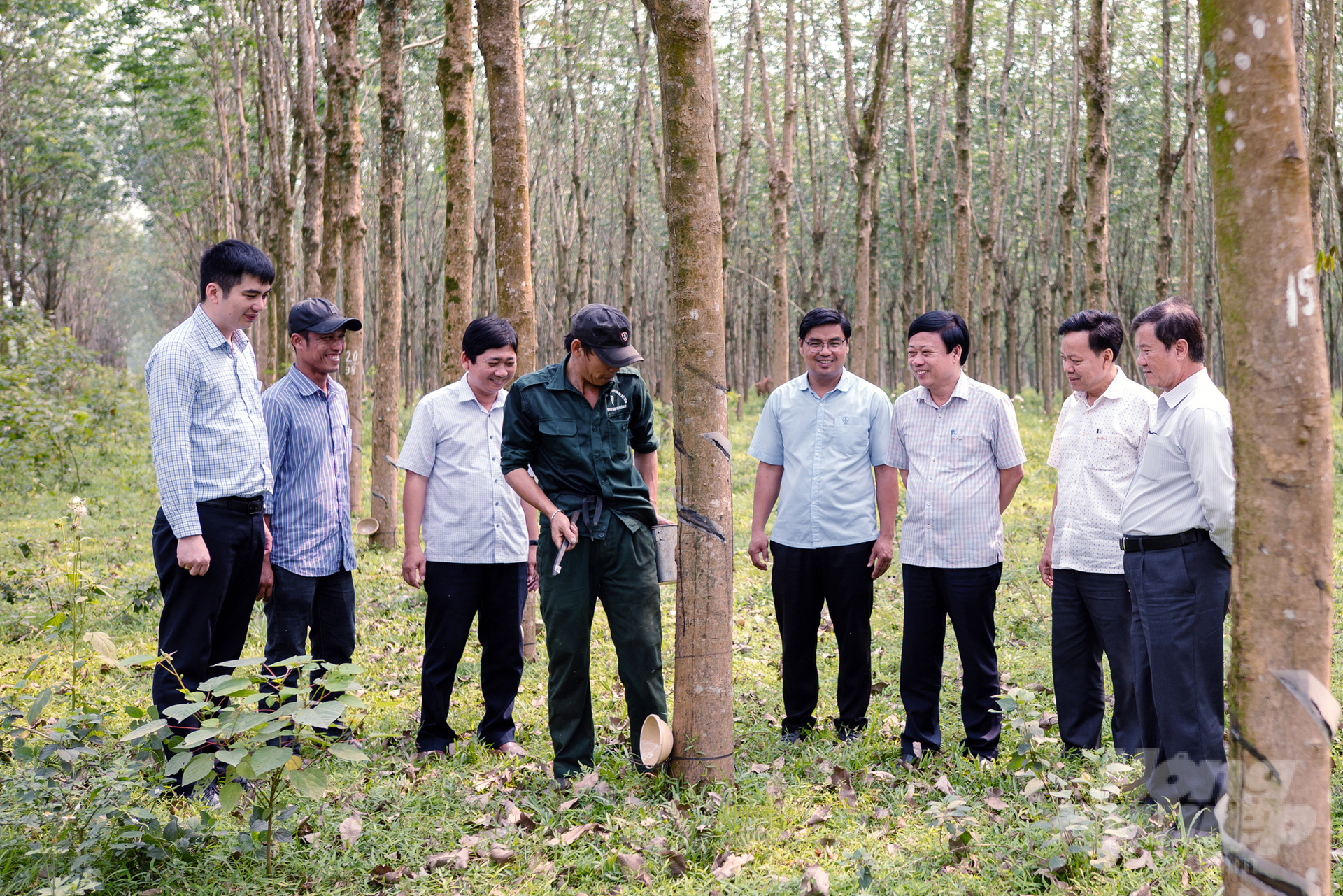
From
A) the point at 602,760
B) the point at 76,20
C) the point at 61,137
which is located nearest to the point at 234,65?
the point at 76,20

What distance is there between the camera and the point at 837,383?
4273mm

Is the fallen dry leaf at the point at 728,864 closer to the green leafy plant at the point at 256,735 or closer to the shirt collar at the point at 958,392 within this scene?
the green leafy plant at the point at 256,735

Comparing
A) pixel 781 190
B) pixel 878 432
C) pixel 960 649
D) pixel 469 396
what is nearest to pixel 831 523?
pixel 878 432

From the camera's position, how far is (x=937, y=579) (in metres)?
3.98

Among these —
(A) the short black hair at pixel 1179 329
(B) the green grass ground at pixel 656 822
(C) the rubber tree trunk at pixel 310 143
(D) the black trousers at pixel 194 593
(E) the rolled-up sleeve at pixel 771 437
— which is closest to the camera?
(B) the green grass ground at pixel 656 822

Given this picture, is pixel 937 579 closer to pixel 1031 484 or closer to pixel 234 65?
pixel 1031 484

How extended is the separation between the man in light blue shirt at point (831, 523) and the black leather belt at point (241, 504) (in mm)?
2028

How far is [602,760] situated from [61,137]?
71.1 ft

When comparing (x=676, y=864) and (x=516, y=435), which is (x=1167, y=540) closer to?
(x=676, y=864)

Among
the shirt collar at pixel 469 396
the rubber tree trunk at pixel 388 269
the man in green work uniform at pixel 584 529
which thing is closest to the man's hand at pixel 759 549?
the man in green work uniform at pixel 584 529

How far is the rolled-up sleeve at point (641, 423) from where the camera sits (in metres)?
→ 3.66

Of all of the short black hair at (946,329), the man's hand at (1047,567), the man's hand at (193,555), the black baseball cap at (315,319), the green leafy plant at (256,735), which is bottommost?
the green leafy plant at (256,735)

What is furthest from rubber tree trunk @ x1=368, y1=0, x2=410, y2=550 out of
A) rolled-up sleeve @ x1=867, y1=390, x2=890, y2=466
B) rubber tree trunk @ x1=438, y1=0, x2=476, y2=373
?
rolled-up sleeve @ x1=867, y1=390, x2=890, y2=466

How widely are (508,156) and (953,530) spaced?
10.2 ft
